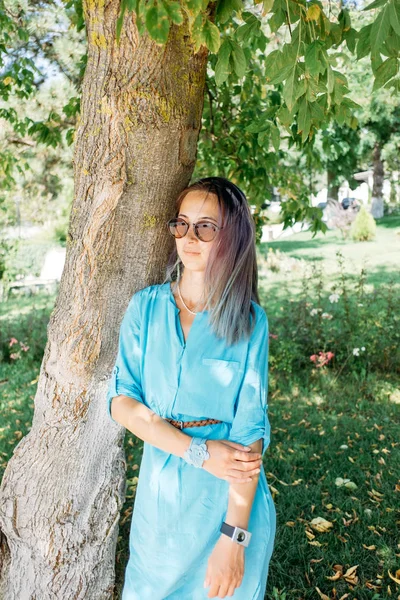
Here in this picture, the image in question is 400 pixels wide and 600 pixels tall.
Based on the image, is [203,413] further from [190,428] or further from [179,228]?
[179,228]

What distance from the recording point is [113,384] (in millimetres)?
1877

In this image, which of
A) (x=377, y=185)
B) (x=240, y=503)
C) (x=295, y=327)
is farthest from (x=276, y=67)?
(x=377, y=185)

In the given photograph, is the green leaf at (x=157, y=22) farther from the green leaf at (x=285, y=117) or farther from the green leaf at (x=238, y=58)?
the green leaf at (x=285, y=117)

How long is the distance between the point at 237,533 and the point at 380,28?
1.53 metres

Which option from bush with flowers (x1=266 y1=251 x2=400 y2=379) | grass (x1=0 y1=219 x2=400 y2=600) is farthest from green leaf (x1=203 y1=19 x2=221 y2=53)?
bush with flowers (x1=266 y1=251 x2=400 y2=379)

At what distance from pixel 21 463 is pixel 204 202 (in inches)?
53.1

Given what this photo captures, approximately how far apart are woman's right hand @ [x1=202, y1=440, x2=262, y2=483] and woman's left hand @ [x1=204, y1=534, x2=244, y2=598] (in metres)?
0.20

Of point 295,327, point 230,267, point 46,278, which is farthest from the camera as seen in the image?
point 46,278

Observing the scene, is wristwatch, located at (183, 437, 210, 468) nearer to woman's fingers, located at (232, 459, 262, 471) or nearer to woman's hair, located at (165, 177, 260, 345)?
woman's fingers, located at (232, 459, 262, 471)

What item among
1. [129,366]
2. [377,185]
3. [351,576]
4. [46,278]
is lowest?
[351,576]

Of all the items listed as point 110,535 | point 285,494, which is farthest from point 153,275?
point 285,494

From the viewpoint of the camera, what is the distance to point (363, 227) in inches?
605

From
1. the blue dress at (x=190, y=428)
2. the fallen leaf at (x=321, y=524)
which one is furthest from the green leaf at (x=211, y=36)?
the fallen leaf at (x=321, y=524)

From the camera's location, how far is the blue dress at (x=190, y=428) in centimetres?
177
